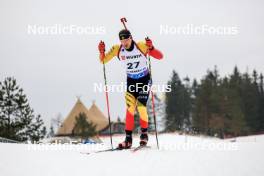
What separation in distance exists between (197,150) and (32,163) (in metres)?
3.18

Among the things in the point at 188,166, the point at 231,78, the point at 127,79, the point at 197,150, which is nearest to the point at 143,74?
the point at 127,79

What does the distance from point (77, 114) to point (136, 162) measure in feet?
120

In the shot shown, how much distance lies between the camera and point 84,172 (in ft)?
17.8

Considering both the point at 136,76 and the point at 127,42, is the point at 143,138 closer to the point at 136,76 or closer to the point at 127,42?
the point at 136,76

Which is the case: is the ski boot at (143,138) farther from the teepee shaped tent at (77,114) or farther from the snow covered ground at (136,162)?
the teepee shaped tent at (77,114)

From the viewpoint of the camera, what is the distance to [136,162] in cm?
604

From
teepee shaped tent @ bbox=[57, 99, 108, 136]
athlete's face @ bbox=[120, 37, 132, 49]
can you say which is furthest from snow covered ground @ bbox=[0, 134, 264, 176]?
teepee shaped tent @ bbox=[57, 99, 108, 136]

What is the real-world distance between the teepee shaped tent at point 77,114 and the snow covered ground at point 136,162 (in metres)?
34.4

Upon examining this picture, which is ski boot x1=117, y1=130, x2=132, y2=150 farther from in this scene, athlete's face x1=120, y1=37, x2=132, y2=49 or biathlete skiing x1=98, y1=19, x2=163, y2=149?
athlete's face x1=120, y1=37, x2=132, y2=49

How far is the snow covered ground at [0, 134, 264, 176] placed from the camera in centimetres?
539

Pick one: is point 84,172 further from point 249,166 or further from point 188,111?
point 188,111

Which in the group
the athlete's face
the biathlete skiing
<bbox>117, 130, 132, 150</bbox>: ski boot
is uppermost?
the athlete's face

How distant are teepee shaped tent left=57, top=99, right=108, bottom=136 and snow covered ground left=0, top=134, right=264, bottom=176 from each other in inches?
1353

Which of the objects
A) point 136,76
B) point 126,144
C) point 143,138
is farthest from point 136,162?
point 136,76
